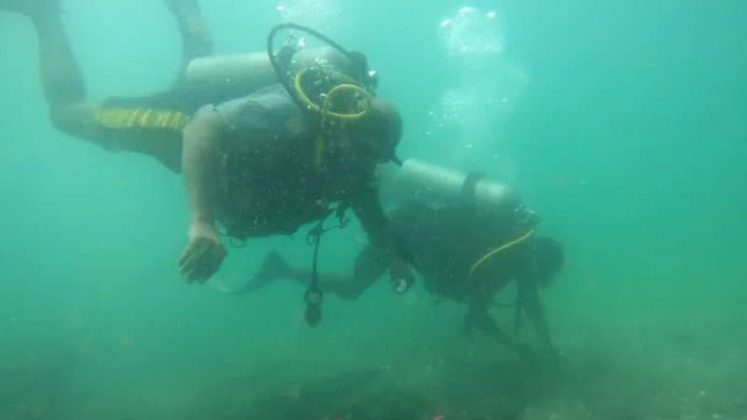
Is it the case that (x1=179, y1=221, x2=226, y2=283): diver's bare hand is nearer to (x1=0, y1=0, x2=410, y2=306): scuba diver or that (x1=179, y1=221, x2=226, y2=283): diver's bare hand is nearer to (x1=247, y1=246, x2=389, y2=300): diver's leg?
(x1=0, y1=0, x2=410, y2=306): scuba diver

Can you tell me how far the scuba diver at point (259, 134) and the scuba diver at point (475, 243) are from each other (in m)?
2.23

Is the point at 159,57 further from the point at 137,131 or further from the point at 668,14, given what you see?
the point at 137,131

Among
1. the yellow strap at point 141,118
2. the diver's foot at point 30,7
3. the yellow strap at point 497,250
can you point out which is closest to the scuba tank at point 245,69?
the yellow strap at point 141,118

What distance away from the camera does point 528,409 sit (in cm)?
767

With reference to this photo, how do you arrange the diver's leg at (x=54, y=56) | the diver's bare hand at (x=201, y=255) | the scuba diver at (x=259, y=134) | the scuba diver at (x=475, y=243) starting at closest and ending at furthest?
the diver's bare hand at (x=201, y=255), the scuba diver at (x=259, y=134), the diver's leg at (x=54, y=56), the scuba diver at (x=475, y=243)

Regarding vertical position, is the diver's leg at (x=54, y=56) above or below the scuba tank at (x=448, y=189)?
below

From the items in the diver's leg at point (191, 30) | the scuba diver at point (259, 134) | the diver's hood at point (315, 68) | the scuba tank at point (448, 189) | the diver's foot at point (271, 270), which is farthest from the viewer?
the diver's foot at point (271, 270)

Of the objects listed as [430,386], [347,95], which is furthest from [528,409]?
[347,95]

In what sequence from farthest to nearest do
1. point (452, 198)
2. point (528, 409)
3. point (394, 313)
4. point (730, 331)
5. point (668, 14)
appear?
point (668, 14) → point (394, 313) → point (730, 331) → point (452, 198) → point (528, 409)

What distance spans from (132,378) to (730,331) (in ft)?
49.3

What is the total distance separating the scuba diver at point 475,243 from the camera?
767cm

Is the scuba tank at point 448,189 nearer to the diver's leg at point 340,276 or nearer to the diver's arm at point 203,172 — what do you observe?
the diver's leg at point 340,276

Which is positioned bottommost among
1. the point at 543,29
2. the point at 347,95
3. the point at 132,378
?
the point at 132,378

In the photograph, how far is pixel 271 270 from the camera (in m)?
12.4
